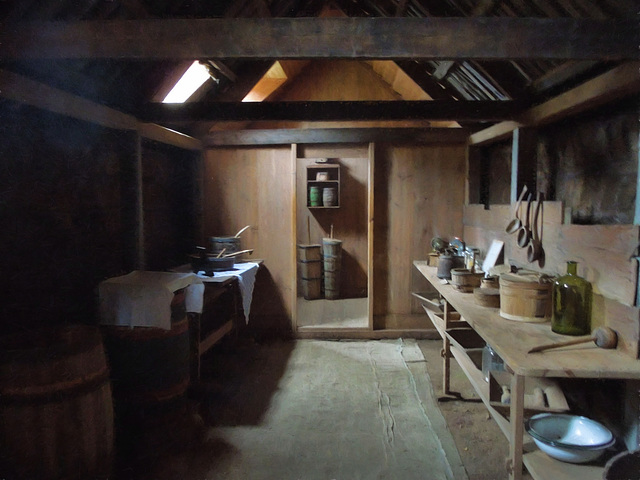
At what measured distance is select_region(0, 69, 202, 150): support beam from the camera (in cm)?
246

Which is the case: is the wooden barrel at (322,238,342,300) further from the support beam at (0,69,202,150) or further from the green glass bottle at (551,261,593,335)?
the green glass bottle at (551,261,593,335)

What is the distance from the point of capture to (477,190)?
504 cm

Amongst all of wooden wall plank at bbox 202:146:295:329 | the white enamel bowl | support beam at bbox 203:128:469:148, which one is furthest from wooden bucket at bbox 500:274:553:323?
wooden wall plank at bbox 202:146:295:329

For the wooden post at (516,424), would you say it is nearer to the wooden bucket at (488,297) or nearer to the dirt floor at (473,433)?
the dirt floor at (473,433)

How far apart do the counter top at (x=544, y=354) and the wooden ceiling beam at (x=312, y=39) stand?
1.38m

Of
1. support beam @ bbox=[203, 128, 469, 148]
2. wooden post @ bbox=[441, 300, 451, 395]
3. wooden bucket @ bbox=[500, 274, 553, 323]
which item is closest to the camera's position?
wooden bucket @ bbox=[500, 274, 553, 323]

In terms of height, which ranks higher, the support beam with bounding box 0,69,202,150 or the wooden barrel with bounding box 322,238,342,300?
the support beam with bounding box 0,69,202,150

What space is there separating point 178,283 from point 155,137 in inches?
67.8

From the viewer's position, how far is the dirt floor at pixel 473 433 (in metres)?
2.76

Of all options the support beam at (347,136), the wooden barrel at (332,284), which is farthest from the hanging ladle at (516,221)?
the wooden barrel at (332,284)

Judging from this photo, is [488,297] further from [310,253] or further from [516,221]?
[310,253]

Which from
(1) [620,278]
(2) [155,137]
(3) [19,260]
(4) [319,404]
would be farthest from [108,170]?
(1) [620,278]

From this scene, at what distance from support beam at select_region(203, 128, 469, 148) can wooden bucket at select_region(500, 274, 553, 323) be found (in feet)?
9.52

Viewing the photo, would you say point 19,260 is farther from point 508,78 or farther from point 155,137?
point 508,78
